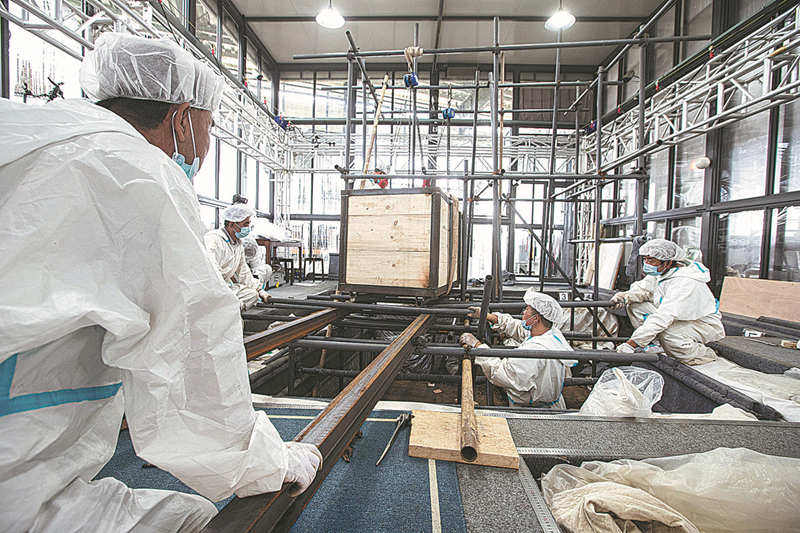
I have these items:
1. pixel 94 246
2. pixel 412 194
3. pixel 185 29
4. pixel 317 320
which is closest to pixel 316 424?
pixel 94 246

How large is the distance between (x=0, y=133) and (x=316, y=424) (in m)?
0.93

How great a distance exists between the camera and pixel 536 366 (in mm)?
2631

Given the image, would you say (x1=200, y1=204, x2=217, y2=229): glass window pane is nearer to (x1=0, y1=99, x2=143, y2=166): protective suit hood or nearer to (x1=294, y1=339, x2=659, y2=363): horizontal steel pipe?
(x1=294, y1=339, x2=659, y2=363): horizontal steel pipe

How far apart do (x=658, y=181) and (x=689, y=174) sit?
93 centimetres

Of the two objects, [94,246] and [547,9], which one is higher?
[547,9]

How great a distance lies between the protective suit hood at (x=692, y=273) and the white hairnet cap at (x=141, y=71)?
14.3 feet

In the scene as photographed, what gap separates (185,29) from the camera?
5.99 meters

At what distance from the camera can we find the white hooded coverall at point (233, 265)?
4137mm

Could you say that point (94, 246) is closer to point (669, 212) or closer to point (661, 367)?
→ point (661, 367)

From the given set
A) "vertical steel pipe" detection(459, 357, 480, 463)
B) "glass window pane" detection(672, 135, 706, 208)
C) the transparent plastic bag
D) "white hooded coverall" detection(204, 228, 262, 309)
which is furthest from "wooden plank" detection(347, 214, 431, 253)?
"glass window pane" detection(672, 135, 706, 208)

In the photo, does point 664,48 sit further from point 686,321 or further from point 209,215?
point 209,215

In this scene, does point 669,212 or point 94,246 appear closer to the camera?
point 94,246

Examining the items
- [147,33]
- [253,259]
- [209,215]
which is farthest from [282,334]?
[209,215]

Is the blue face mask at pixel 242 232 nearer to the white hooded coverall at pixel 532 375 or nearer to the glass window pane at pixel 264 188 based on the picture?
the white hooded coverall at pixel 532 375
